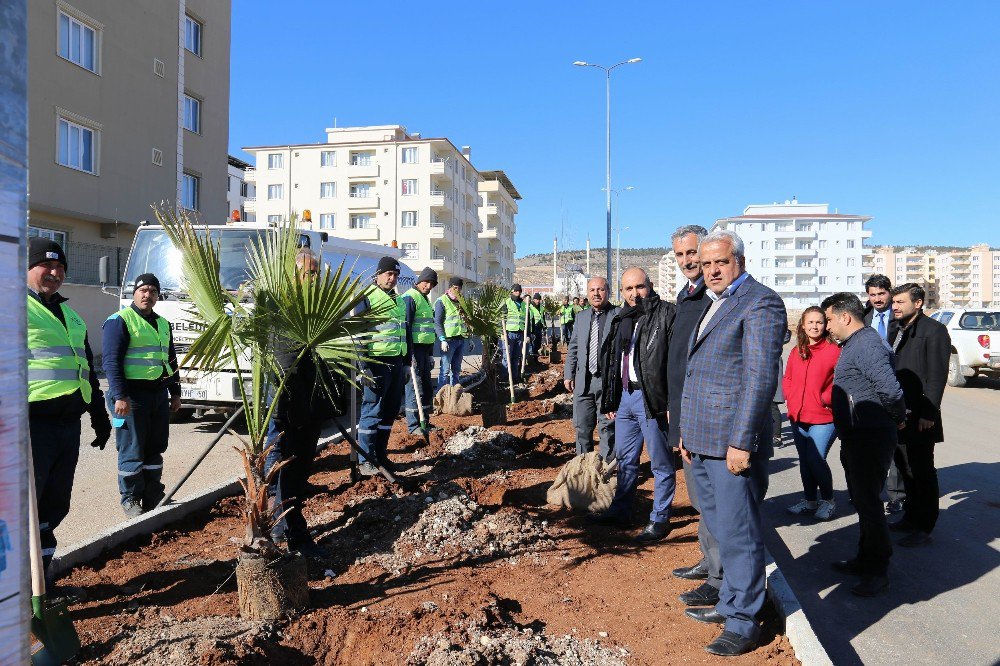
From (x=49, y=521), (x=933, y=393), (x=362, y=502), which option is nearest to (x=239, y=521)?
(x=362, y=502)

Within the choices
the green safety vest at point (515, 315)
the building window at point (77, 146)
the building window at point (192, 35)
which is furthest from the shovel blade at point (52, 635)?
the building window at point (192, 35)

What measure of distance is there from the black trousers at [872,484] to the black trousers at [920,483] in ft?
3.63

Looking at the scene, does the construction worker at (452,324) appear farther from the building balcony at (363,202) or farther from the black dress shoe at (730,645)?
the building balcony at (363,202)

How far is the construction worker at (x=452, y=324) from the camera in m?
11.2

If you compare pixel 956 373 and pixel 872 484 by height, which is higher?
pixel 872 484

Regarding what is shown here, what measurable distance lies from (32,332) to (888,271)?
211 m

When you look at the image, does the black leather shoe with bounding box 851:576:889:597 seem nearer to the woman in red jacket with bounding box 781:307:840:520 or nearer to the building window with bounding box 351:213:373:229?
the woman in red jacket with bounding box 781:307:840:520

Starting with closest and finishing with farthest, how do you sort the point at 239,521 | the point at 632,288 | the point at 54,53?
the point at 239,521 < the point at 632,288 < the point at 54,53

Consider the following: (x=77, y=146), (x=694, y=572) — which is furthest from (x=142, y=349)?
(x=77, y=146)

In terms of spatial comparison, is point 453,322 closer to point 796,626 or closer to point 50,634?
point 796,626

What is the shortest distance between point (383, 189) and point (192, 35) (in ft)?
111

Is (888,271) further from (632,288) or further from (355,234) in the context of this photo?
(632,288)

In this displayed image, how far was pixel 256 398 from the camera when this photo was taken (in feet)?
11.7

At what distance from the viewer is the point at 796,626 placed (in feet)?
11.3
